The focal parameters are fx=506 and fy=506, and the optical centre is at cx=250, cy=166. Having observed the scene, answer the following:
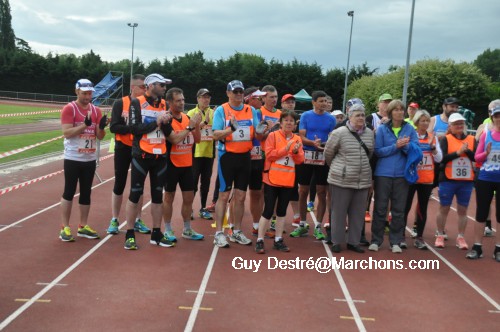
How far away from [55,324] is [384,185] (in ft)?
14.4

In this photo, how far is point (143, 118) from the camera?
20.3 feet

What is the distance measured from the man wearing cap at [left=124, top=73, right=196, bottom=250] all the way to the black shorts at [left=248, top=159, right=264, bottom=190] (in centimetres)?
107

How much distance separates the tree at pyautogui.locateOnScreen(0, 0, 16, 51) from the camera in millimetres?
84625

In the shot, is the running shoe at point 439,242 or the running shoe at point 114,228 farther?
the running shoe at point 439,242

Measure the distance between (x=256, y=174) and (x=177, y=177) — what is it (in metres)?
1.09

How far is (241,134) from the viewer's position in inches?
256

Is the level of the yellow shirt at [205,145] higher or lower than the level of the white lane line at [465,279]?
higher

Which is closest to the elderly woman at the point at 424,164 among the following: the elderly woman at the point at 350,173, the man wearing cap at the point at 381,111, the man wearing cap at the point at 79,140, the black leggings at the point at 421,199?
the black leggings at the point at 421,199

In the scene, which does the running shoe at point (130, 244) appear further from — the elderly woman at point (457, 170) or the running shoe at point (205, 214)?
the elderly woman at point (457, 170)

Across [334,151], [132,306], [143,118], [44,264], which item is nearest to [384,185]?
[334,151]

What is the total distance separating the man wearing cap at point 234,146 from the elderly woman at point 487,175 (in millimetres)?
2954

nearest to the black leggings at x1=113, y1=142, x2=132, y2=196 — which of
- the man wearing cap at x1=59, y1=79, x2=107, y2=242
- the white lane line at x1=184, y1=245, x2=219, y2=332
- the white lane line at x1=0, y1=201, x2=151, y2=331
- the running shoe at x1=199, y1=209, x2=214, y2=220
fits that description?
the man wearing cap at x1=59, y1=79, x2=107, y2=242

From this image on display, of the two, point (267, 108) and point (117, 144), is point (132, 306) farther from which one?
point (267, 108)

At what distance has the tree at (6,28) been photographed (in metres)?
84.6
